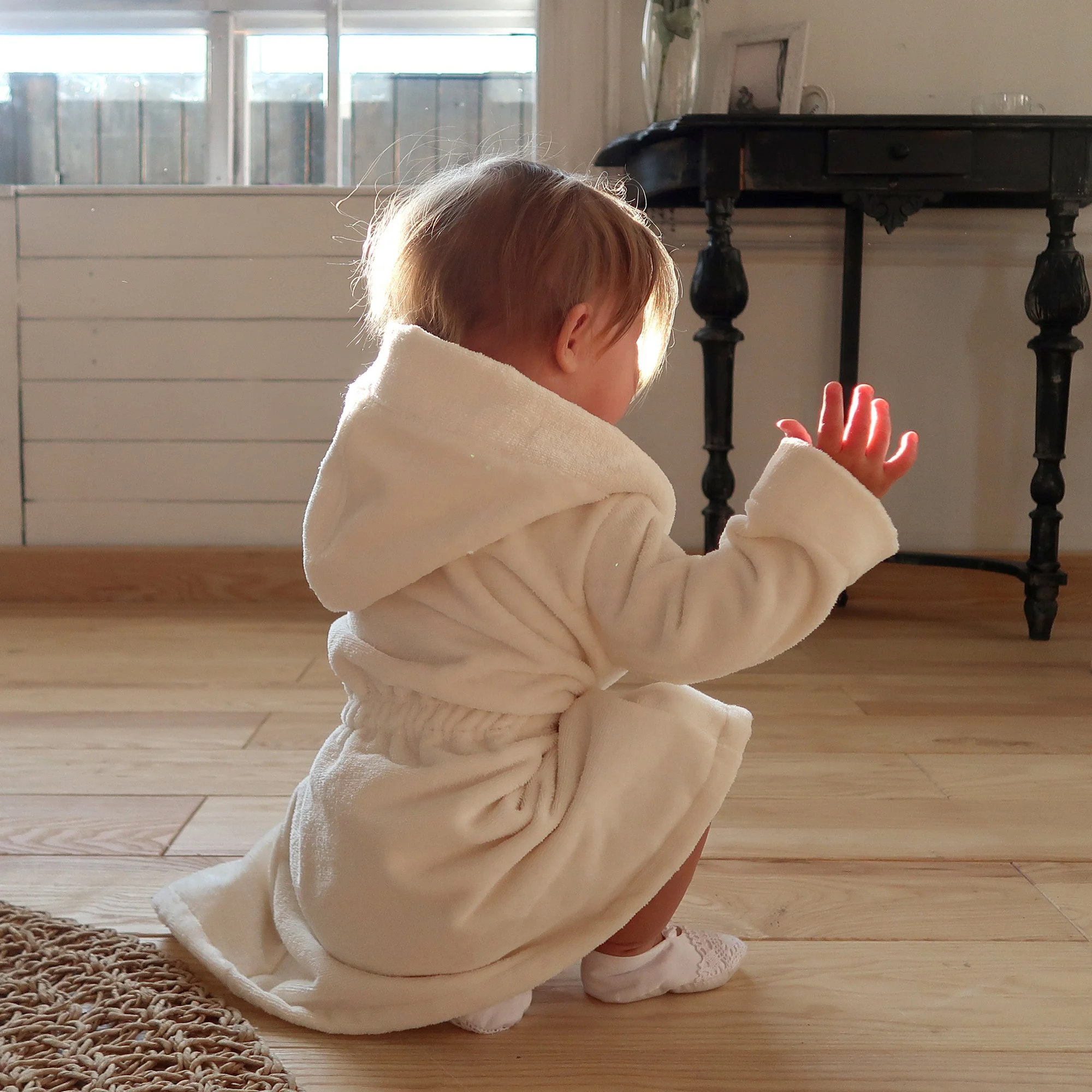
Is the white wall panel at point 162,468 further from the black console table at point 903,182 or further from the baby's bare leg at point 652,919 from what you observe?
the baby's bare leg at point 652,919

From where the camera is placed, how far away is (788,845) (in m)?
1.08

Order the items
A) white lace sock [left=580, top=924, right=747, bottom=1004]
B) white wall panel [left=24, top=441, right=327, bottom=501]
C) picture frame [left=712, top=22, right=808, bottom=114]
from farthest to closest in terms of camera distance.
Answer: white wall panel [left=24, top=441, right=327, bottom=501]
picture frame [left=712, top=22, right=808, bottom=114]
white lace sock [left=580, top=924, right=747, bottom=1004]

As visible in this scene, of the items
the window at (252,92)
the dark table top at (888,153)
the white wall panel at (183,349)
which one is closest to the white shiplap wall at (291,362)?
the white wall panel at (183,349)

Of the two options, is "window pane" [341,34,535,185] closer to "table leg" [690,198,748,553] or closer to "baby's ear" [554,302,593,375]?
"table leg" [690,198,748,553]

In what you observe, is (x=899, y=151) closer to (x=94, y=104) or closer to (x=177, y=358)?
(x=177, y=358)

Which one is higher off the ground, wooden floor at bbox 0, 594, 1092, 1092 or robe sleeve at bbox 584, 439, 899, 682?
robe sleeve at bbox 584, 439, 899, 682

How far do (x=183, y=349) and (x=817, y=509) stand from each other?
1.86 metres

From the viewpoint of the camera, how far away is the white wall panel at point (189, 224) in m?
2.29

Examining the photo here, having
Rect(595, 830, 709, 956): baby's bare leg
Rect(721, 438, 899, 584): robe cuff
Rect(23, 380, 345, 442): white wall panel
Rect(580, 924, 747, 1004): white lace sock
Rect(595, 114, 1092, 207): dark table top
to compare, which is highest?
Rect(595, 114, 1092, 207): dark table top

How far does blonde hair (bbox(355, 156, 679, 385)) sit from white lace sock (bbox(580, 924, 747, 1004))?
43 centimetres

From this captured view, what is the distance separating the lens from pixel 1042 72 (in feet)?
7.16

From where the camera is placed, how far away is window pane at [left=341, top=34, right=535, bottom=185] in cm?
245

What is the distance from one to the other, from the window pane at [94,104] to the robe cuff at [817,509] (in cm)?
211

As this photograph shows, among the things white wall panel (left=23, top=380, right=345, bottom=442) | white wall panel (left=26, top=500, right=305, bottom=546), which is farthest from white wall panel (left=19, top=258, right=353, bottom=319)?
white wall panel (left=26, top=500, right=305, bottom=546)
